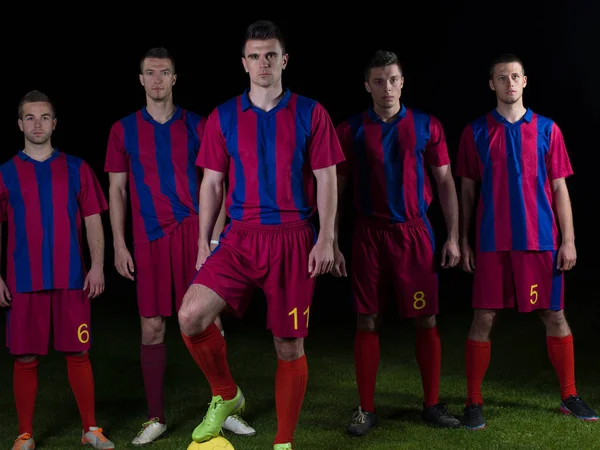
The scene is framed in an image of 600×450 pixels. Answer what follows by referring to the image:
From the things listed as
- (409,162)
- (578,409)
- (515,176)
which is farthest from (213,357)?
(578,409)

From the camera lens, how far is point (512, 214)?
3473 mm

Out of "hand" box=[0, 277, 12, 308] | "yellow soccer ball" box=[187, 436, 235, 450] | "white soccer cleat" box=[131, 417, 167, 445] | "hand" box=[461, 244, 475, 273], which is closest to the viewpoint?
"yellow soccer ball" box=[187, 436, 235, 450]

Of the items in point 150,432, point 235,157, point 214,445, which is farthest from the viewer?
point 150,432

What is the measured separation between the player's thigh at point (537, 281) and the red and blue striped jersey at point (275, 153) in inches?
35.2

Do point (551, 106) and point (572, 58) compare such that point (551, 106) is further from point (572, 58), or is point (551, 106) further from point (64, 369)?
point (64, 369)

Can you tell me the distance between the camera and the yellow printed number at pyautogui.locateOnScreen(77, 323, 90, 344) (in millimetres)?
3288

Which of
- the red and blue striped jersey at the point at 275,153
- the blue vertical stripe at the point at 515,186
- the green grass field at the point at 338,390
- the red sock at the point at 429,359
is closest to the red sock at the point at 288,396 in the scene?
the green grass field at the point at 338,390

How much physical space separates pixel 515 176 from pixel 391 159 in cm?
45

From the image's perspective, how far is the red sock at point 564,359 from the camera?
11.7 ft

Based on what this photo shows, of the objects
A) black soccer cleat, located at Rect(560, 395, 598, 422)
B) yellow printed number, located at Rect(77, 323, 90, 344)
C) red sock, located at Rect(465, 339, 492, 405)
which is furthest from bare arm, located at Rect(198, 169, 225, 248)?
black soccer cleat, located at Rect(560, 395, 598, 422)

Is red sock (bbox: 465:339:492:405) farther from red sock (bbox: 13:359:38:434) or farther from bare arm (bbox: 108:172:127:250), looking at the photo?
red sock (bbox: 13:359:38:434)

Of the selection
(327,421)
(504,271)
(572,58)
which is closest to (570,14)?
(572,58)

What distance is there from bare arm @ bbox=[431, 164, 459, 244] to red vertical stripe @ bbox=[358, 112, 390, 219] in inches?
8.4

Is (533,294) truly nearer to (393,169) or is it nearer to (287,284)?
(393,169)
